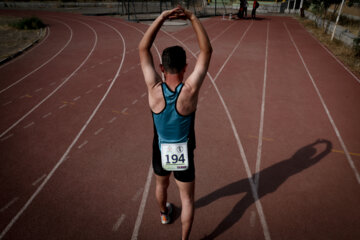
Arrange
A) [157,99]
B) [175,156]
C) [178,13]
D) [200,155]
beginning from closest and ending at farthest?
1. [157,99]
2. [178,13]
3. [175,156]
4. [200,155]

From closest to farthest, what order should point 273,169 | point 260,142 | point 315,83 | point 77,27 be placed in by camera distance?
point 273,169
point 260,142
point 315,83
point 77,27

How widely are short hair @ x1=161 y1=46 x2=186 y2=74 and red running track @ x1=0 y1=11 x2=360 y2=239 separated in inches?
92.8

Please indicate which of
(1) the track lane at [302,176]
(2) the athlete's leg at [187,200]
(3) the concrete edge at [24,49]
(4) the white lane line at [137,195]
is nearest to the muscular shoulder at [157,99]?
(2) the athlete's leg at [187,200]

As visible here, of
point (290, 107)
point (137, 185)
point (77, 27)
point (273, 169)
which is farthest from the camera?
point (77, 27)

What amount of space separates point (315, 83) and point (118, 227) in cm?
814

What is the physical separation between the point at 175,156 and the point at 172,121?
403 mm

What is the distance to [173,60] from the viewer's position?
1704 mm

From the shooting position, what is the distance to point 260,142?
473 centimetres

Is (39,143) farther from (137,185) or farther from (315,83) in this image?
(315,83)

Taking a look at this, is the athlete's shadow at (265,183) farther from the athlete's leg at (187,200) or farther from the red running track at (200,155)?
the athlete's leg at (187,200)

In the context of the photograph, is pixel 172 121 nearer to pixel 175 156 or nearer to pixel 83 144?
pixel 175 156

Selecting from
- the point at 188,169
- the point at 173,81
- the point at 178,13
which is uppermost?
the point at 178,13

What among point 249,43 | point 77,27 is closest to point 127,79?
point 249,43

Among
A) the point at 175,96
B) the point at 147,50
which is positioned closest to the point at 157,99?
the point at 175,96
